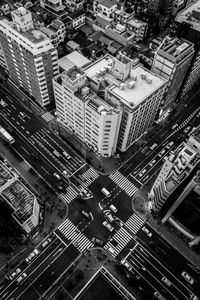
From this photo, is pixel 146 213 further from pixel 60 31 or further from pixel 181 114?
pixel 60 31

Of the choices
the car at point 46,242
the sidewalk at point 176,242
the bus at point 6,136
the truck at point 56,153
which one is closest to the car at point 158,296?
the sidewalk at point 176,242

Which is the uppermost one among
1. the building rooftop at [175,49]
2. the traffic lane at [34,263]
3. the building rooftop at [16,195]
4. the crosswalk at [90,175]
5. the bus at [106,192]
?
the building rooftop at [175,49]

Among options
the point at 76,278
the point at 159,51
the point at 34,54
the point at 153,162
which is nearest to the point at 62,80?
the point at 34,54

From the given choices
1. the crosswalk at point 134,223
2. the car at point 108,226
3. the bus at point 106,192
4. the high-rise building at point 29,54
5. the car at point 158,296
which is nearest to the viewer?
the car at point 158,296

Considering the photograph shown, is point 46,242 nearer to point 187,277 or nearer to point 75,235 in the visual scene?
point 75,235

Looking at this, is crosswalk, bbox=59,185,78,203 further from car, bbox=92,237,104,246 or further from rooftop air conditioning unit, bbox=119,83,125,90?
rooftop air conditioning unit, bbox=119,83,125,90

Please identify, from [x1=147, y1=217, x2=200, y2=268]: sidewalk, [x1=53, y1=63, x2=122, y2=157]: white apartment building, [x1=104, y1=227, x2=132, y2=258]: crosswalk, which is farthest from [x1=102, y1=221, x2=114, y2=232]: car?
[x1=53, y1=63, x2=122, y2=157]: white apartment building

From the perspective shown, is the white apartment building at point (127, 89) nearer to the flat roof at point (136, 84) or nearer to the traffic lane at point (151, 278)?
the flat roof at point (136, 84)

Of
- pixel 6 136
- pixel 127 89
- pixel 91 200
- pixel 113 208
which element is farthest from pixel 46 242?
pixel 127 89
